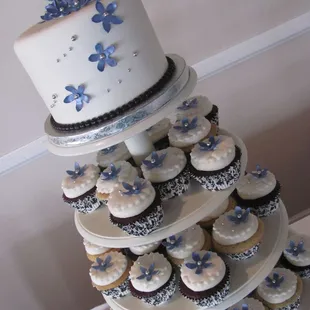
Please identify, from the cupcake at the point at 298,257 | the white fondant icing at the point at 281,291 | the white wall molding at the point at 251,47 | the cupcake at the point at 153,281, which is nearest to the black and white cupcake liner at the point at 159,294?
the cupcake at the point at 153,281

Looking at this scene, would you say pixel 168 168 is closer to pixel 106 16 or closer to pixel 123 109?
pixel 123 109

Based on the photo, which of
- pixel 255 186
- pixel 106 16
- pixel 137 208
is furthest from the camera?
pixel 255 186

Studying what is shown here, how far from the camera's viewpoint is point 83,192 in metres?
1.04

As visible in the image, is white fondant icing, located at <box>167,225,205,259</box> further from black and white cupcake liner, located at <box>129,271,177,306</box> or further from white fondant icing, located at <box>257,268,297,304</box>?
white fondant icing, located at <box>257,268,297,304</box>

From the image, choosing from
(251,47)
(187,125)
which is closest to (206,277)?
(187,125)

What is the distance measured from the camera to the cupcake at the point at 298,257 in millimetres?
1127

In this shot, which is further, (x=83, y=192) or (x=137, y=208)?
(x=83, y=192)

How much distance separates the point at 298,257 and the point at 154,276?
1.33 feet

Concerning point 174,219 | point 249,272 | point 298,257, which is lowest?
point 298,257

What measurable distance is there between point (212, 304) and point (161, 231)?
19 centimetres

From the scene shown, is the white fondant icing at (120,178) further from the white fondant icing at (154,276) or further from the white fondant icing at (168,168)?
the white fondant icing at (154,276)

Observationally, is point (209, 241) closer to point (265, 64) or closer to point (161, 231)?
point (161, 231)

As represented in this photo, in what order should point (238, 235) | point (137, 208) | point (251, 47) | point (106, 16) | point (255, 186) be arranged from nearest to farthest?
point (106, 16) → point (137, 208) → point (238, 235) → point (255, 186) → point (251, 47)

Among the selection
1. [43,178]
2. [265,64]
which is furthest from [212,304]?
[265,64]
